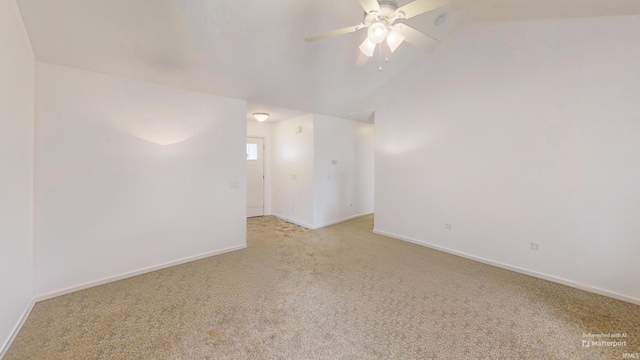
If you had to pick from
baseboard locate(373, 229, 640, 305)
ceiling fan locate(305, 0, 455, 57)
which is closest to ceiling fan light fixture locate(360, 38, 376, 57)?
ceiling fan locate(305, 0, 455, 57)

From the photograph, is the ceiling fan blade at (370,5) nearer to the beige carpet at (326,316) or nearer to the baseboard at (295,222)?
the beige carpet at (326,316)

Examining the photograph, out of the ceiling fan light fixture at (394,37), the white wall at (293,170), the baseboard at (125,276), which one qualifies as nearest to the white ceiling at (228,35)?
the ceiling fan light fixture at (394,37)

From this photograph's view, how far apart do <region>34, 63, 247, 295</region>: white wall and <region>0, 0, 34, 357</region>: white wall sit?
0.52 feet

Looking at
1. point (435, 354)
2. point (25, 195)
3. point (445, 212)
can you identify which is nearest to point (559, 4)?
point (445, 212)

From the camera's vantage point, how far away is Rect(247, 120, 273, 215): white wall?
5961mm

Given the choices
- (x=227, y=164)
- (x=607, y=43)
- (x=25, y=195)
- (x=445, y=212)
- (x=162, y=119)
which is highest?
(x=607, y=43)

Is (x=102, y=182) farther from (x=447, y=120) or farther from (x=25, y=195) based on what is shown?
(x=447, y=120)

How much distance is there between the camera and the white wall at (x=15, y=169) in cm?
174

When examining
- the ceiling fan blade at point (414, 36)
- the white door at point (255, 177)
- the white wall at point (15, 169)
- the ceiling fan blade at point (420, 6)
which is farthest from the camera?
the white door at point (255, 177)

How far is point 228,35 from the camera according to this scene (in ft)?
8.54

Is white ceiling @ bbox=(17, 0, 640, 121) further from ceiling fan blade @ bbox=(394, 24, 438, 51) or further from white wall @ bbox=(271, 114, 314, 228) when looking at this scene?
white wall @ bbox=(271, 114, 314, 228)

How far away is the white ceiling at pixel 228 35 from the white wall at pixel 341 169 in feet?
4.94

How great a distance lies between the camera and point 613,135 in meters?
2.50

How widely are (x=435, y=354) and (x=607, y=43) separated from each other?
3613mm
